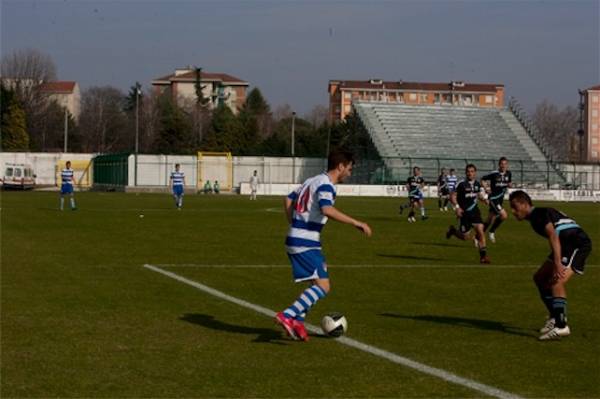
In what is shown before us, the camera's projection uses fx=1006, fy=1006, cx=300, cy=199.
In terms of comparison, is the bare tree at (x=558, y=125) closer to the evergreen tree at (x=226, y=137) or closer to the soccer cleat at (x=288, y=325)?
the evergreen tree at (x=226, y=137)

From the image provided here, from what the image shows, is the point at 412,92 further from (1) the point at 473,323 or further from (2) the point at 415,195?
(1) the point at 473,323

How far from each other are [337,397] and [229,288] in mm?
7209

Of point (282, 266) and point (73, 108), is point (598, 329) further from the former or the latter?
point (73, 108)

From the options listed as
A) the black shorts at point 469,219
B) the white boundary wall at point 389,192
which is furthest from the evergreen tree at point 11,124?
the black shorts at point 469,219

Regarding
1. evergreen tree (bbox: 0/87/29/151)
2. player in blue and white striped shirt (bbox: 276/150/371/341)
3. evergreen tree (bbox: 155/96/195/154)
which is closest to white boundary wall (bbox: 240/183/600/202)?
evergreen tree (bbox: 155/96/195/154)

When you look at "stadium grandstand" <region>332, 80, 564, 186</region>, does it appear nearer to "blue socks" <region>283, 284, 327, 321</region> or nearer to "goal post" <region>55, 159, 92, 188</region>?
"goal post" <region>55, 159, 92, 188</region>

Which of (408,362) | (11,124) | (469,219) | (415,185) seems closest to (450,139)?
(11,124)

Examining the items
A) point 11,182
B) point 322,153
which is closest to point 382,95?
point 322,153

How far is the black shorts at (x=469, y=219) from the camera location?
21.3 metres

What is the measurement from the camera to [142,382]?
7844 mm

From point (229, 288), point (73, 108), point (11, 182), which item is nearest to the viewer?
point (229, 288)

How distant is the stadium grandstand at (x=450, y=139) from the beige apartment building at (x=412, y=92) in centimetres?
7822

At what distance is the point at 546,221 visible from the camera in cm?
1035

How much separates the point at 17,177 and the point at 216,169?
16.1 metres
